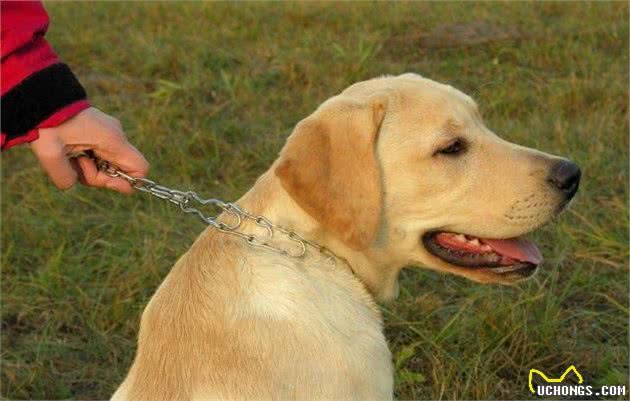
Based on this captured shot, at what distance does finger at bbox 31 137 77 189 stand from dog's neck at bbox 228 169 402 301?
566mm

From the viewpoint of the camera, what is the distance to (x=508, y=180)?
3006 mm

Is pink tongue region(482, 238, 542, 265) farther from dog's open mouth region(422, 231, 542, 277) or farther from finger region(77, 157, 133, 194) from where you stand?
finger region(77, 157, 133, 194)

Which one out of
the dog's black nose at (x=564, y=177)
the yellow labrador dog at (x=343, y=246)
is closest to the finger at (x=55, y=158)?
the yellow labrador dog at (x=343, y=246)

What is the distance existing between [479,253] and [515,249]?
0.13 meters

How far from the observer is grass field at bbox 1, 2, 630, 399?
4027 mm

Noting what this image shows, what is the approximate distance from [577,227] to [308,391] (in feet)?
8.99

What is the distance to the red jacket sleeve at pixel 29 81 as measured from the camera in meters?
2.45

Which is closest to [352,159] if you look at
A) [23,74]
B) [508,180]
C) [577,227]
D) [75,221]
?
[508,180]

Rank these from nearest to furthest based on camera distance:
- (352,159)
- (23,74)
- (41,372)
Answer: (23,74), (352,159), (41,372)

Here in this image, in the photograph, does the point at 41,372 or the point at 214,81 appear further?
the point at 214,81

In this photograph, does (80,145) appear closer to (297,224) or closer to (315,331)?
(297,224)

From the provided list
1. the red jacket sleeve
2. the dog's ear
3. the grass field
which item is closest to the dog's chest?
the dog's ear

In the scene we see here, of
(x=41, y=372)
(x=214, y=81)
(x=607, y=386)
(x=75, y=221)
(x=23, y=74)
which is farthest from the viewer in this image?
(x=214, y=81)

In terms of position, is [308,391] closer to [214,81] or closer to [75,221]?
[75,221]
